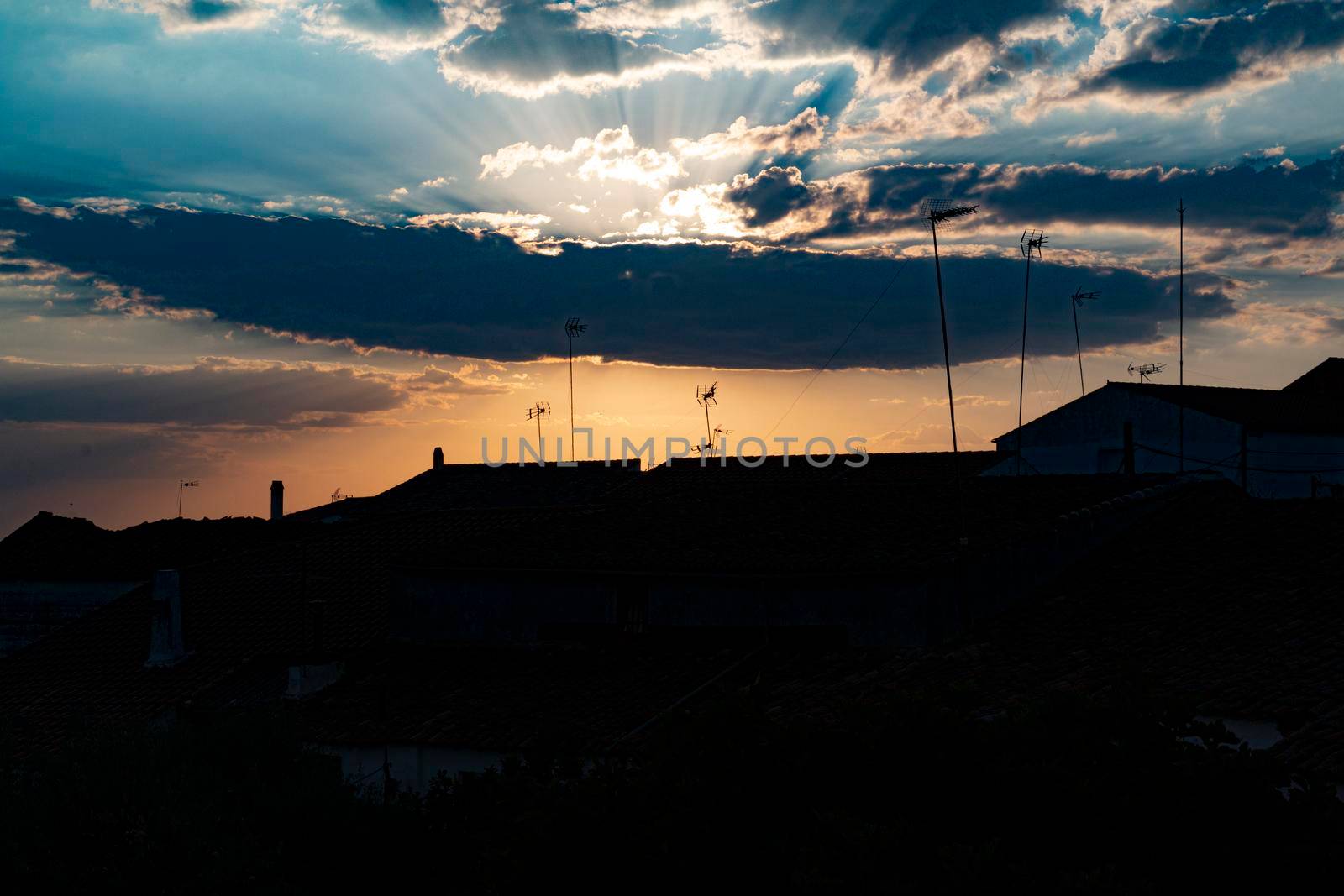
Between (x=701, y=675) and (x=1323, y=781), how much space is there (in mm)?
13219

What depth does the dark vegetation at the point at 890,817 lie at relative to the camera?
7.91 m

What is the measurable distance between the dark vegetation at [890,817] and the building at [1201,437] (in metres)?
32.7

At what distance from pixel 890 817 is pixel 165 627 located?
73.8 feet

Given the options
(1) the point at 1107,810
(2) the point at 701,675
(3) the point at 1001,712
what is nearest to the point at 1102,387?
(2) the point at 701,675

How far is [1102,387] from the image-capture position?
43812mm

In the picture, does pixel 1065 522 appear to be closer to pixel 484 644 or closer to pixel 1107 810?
pixel 484 644

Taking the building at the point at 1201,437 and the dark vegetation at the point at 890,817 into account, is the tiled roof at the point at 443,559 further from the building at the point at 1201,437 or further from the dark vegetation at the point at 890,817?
the building at the point at 1201,437

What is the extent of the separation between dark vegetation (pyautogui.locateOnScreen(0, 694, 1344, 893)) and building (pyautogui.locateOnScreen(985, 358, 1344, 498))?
32.7m

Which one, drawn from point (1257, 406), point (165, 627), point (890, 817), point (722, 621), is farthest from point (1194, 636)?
point (1257, 406)

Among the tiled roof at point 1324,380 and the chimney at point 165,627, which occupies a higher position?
the tiled roof at point 1324,380

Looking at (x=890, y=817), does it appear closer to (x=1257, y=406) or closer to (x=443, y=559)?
(x=443, y=559)

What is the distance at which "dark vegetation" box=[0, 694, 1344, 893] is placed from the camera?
791 cm

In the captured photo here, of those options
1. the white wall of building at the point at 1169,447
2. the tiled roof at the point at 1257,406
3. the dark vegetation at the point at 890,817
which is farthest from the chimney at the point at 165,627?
the tiled roof at the point at 1257,406

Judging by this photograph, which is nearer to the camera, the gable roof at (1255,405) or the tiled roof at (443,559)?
the tiled roof at (443,559)
